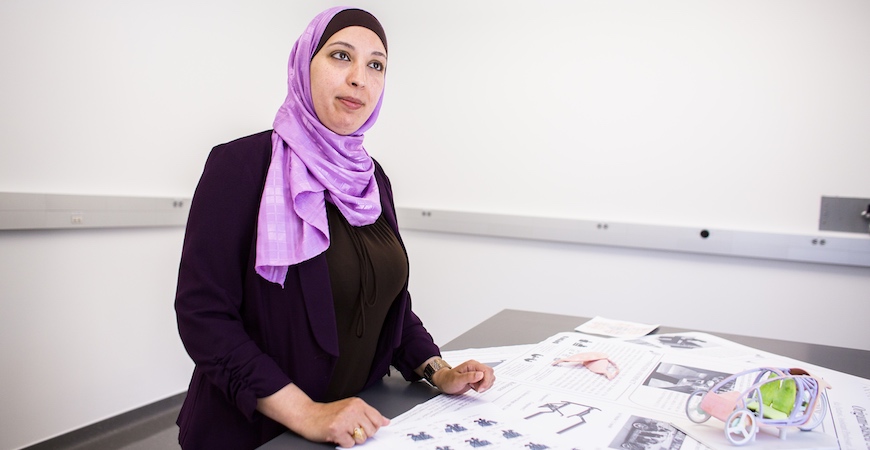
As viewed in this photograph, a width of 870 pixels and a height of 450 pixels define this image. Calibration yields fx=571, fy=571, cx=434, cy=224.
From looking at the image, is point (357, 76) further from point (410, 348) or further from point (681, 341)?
point (681, 341)

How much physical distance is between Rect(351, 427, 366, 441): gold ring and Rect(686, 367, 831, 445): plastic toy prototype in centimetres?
48

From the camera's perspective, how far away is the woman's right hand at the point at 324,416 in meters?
0.81

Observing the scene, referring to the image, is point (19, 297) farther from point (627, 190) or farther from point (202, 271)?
point (627, 190)

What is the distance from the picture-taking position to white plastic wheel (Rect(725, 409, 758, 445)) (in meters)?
0.81

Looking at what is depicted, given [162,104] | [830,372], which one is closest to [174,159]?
[162,104]

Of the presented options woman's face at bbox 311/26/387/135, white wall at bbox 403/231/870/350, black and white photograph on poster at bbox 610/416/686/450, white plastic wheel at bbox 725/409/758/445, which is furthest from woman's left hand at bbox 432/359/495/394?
white wall at bbox 403/231/870/350

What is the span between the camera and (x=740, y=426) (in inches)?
32.2

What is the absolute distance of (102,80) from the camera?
2305 mm

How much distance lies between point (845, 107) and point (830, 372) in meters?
1.67

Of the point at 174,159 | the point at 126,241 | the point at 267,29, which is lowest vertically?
the point at 126,241

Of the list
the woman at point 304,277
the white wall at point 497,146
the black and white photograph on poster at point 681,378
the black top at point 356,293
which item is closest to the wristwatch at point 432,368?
the woman at point 304,277

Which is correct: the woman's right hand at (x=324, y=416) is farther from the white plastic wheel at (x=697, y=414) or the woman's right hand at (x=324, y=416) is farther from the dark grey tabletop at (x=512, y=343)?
the white plastic wheel at (x=697, y=414)

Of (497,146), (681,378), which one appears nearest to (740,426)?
(681,378)

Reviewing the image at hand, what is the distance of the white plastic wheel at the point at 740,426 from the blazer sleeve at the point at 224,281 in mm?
668
